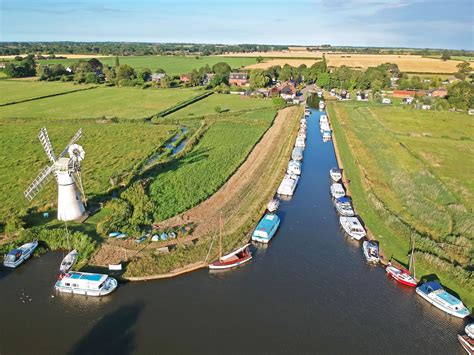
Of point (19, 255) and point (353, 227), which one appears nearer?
point (19, 255)

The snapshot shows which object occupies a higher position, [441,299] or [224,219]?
[224,219]

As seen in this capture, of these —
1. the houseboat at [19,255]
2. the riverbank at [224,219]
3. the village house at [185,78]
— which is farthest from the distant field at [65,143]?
the village house at [185,78]

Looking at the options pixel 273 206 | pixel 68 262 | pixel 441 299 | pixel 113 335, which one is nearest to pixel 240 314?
pixel 113 335

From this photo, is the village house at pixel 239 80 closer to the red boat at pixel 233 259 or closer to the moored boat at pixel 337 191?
the moored boat at pixel 337 191

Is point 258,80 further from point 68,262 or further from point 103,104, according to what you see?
point 68,262

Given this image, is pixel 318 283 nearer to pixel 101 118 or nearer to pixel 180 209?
pixel 180 209

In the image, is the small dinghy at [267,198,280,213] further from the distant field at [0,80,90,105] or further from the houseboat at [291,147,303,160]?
the distant field at [0,80,90,105]
